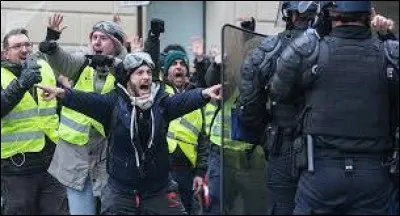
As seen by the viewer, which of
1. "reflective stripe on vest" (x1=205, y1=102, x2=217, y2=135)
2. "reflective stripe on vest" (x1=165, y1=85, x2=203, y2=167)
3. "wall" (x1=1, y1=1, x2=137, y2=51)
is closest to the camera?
"reflective stripe on vest" (x1=165, y1=85, x2=203, y2=167)

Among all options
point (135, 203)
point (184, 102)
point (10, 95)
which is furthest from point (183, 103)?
point (10, 95)

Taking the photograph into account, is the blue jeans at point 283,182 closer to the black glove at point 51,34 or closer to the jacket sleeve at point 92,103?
the jacket sleeve at point 92,103

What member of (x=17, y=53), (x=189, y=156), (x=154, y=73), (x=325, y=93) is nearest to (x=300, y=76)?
(x=325, y=93)

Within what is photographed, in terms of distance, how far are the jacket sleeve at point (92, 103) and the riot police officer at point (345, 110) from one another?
1.33 metres

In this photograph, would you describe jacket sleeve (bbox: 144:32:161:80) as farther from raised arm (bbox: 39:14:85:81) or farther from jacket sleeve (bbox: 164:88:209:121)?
jacket sleeve (bbox: 164:88:209:121)

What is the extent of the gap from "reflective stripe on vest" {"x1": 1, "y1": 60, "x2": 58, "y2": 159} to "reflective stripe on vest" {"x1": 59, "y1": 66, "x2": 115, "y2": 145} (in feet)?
0.26

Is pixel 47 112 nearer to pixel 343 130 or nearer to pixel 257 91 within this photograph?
pixel 257 91

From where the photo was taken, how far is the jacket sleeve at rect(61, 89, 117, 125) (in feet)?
20.1

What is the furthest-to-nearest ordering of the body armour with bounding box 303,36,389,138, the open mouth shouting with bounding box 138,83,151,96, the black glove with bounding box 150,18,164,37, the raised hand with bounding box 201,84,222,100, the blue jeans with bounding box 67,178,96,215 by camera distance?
the black glove with bounding box 150,18,164,37 → the blue jeans with bounding box 67,178,96,215 → the open mouth shouting with bounding box 138,83,151,96 → the raised hand with bounding box 201,84,222,100 → the body armour with bounding box 303,36,389,138

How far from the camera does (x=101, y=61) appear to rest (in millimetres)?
6984

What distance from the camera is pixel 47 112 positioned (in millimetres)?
7016

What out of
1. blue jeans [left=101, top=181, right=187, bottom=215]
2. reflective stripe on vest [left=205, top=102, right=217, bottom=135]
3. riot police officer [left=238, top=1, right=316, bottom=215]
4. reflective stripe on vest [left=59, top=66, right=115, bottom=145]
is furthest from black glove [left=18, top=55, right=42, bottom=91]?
reflective stripe on vest [left=205, top=102, right=217, bottom=135]

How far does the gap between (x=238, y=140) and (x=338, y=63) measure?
37.8 inches

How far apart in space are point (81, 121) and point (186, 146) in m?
1.33
